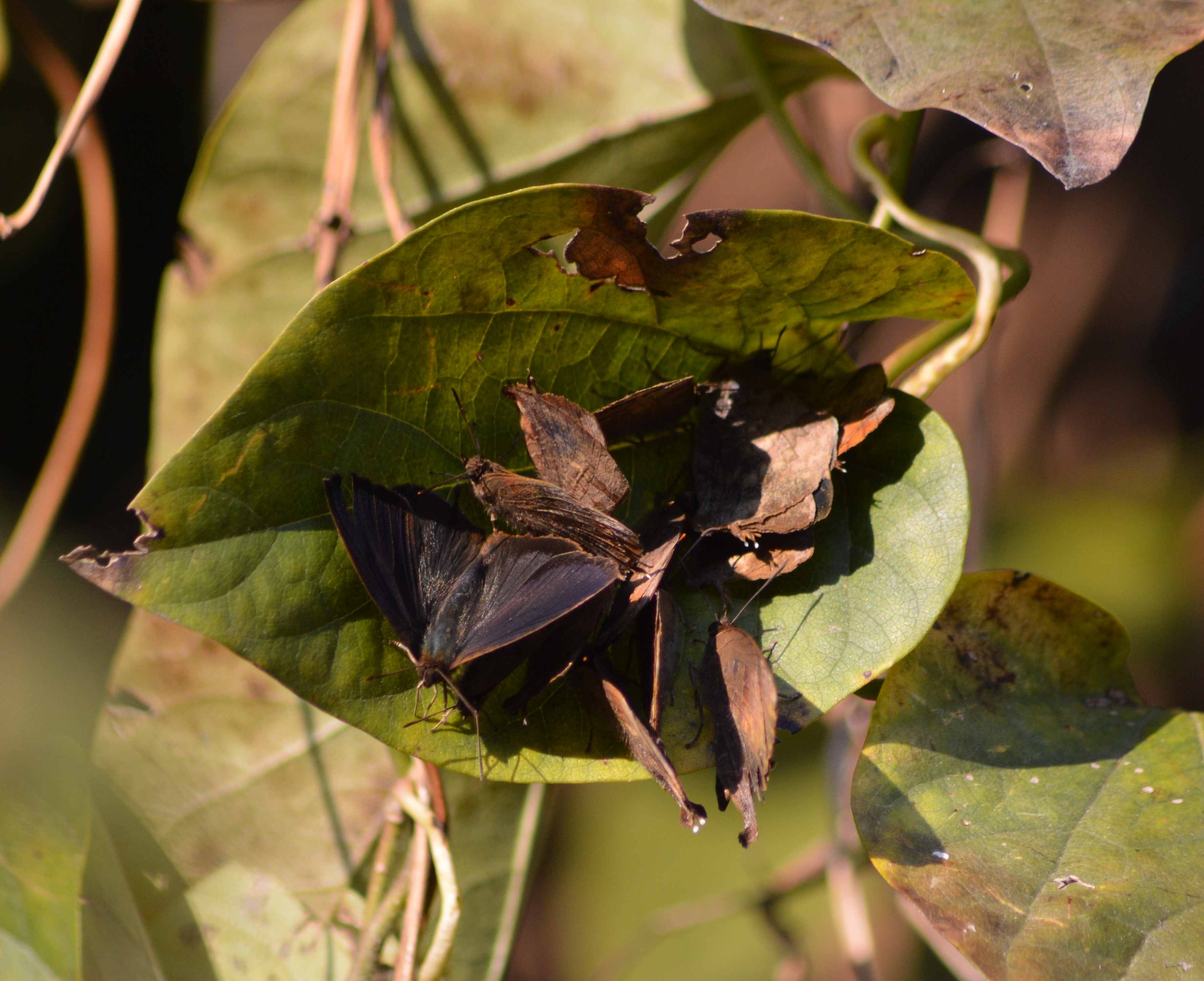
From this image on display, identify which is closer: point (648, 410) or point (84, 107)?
point (648, 410)

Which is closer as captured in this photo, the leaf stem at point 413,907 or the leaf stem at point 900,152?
the leaf stem at point 413,907

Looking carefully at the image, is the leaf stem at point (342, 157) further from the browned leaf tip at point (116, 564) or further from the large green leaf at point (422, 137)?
the browned leaf tip at point (116, 564)

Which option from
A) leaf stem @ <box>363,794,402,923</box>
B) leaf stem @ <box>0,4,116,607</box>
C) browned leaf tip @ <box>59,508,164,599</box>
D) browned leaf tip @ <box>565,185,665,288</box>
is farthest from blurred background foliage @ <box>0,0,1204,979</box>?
browned leaf tip @ <box>565,185,665,288</box>

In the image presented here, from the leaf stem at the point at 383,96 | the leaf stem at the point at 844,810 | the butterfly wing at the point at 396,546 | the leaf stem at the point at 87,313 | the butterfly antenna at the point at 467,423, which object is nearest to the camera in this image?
the butterfly wing at the point at 396,546

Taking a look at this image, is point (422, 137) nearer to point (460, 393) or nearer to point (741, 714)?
point (460, 393)

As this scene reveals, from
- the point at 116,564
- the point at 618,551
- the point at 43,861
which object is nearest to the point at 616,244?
the point at 618,551

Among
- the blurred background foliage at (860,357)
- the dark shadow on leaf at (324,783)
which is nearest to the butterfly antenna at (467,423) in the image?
the dark shadow on leaf at (324,783)
